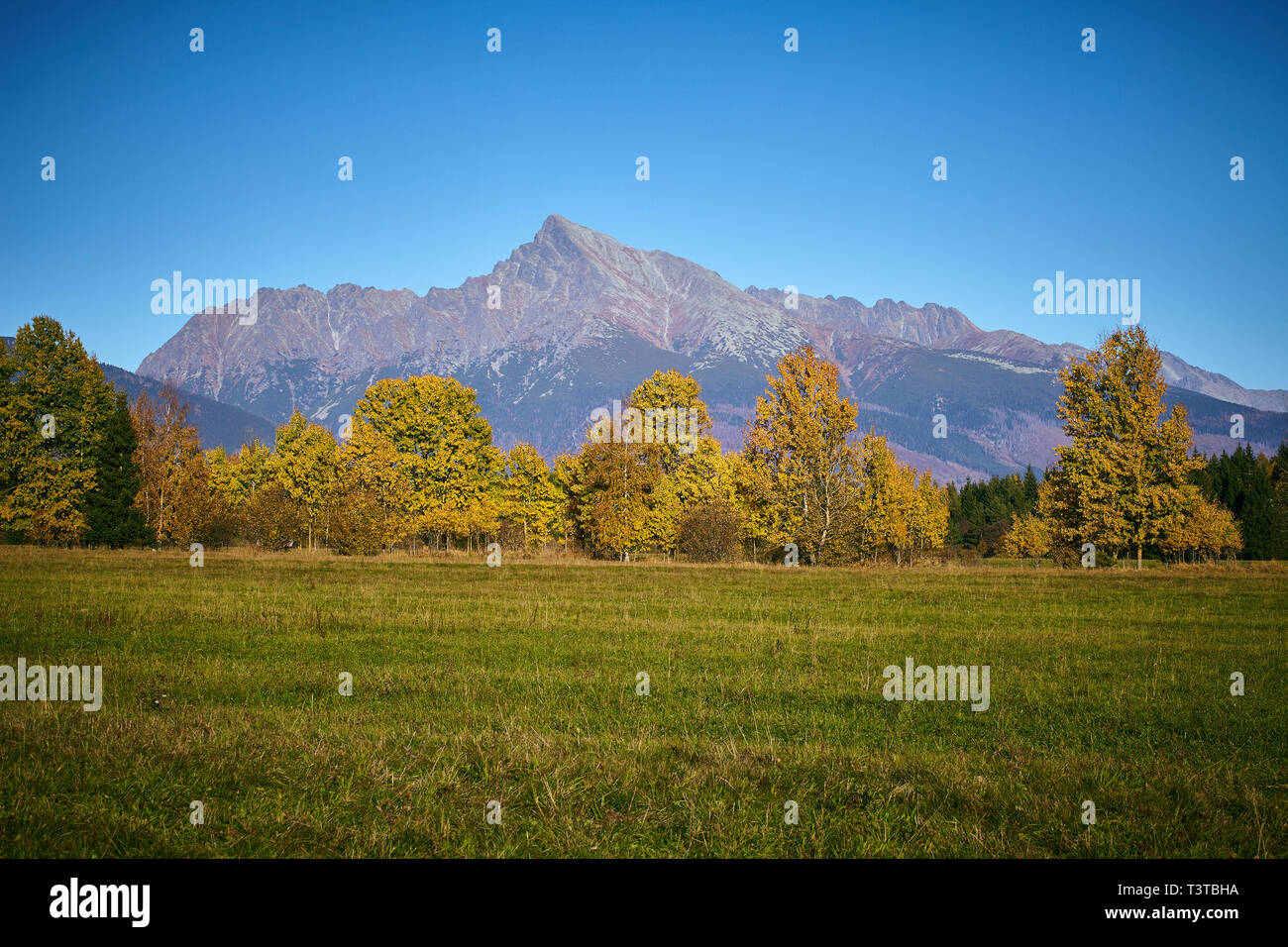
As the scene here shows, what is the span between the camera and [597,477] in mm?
52844

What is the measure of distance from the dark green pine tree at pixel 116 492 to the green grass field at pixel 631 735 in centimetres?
3813

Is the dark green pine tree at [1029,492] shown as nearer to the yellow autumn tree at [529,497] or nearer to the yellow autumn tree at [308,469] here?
the yellow autumn tree at [529,497]

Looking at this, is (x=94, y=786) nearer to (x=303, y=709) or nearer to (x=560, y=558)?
(x=303, y=709)

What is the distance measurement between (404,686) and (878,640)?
1038 centimetres

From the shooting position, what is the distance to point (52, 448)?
52781 mm

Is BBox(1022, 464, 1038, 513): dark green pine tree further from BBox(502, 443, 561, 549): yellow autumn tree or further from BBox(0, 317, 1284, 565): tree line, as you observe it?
BBox(502, 443, 561, 549): yellow autumn tree

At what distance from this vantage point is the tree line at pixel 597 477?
44656 mm

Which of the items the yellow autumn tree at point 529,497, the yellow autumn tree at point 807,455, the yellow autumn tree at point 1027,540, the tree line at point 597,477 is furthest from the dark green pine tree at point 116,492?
the yellow autumn tree at point 1027,540

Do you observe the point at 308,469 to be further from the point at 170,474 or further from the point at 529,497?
the point at 529,497

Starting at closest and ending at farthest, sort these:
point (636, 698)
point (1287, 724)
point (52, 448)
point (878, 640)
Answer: point (1287, 724)
point (636, 698)
point (878, 640)
point (52, 448)

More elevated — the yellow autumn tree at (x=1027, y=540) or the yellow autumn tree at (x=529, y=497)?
the yellow autumn tree at (x=529, y=497)

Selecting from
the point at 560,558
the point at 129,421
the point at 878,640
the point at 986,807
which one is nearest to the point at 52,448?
the point at 129,421

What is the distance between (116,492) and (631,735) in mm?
58932

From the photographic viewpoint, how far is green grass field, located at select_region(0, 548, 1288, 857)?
6504mm
